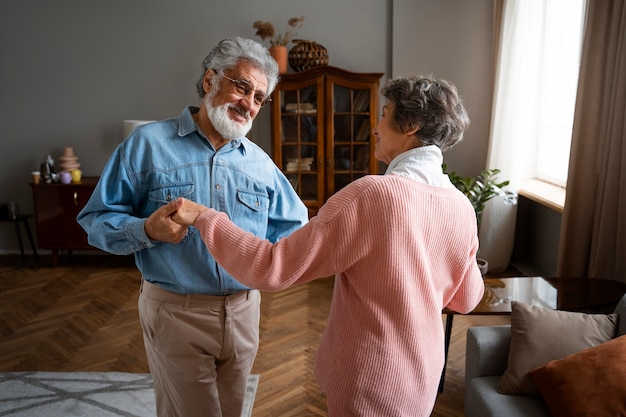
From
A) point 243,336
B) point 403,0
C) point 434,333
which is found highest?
point 403,0

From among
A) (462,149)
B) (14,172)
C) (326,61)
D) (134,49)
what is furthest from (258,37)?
(14,172)

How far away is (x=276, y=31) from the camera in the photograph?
500cm

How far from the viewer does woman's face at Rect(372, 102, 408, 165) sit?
137 cm

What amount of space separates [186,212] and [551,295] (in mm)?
2026

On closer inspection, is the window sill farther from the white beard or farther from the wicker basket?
the white beard

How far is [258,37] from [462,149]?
2.22 metres

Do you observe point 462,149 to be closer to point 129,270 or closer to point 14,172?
point 129,270

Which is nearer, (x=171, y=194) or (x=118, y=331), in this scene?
(x=171, y=194)

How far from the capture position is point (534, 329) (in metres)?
2.11

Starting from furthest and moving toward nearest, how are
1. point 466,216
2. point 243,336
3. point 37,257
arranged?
point 37,257 → point 243,336 → point 466,216

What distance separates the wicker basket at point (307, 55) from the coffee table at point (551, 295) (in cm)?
267

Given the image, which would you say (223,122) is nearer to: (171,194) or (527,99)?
(171,194)

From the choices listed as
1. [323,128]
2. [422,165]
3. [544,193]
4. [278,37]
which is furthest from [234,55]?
[278,37]

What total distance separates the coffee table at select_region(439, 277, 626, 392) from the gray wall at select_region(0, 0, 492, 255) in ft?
8.37
